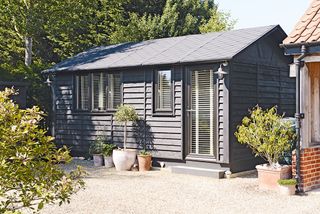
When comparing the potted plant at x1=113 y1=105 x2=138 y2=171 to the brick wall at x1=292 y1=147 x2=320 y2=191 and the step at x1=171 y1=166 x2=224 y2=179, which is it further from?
the brick wall at x1=292 y1=147 x2=320 y2=191

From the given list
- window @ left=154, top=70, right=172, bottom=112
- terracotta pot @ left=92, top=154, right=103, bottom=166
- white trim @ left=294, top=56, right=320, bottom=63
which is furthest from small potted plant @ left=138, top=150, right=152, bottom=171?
white trim @ left=294, top=56, right=320, bottom=63

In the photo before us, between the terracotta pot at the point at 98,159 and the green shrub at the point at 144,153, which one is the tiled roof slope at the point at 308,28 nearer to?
the green shrub at the point at 144,153

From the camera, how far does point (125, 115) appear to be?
1230cm

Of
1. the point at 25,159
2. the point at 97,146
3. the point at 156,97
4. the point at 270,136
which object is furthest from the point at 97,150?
the point at 25,159

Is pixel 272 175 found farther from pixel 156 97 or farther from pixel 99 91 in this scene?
pixel 99 91

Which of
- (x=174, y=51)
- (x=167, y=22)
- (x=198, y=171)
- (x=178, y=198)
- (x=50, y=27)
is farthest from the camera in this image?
(x=167, y=22)

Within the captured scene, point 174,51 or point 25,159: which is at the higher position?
point 174,51

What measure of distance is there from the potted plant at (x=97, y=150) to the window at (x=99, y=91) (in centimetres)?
112

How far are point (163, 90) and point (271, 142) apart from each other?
4192 mm

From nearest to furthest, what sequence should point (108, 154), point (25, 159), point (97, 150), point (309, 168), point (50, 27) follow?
1. point (25, 159)
2. point (309, 168)
3. point (108, 154)
4. point (97, 150)
5. point (50, 27)

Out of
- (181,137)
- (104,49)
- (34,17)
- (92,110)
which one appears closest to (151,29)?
(34,17)

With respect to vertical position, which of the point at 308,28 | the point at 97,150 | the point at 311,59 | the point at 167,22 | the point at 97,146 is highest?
the point at 167,22

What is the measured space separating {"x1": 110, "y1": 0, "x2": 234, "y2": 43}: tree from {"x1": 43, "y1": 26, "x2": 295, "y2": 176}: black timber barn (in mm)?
9714

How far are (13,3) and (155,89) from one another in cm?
1311
